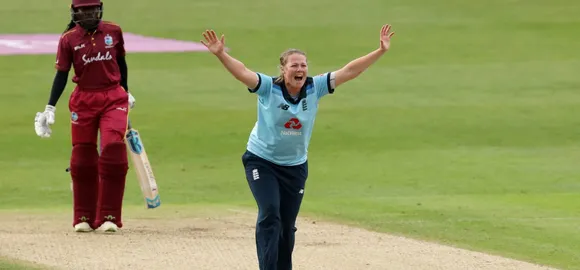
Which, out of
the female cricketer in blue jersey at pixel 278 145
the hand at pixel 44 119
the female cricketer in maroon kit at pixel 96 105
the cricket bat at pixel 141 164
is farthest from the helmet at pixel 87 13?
the female cricketer in blue jersey at pixel 278 145

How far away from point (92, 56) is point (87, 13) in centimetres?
Answer: 35

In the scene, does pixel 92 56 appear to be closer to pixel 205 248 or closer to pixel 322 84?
pixel 205 248

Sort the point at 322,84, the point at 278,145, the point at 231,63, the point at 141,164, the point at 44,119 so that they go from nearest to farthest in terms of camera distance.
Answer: the point at 231,63 < the point at 278,145 < the point at 322,84 < the point at 44,119 < the point at 141,164

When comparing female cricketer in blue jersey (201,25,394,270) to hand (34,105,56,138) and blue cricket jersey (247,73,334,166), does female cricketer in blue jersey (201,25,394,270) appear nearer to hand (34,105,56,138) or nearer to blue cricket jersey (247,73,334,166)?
blue cricket jersey (247,73,334,166)

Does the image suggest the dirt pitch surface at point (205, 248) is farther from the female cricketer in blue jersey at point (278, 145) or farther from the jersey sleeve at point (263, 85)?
the jersey sleeve at point (263, 85)

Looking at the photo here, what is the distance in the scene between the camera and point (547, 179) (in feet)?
46.2

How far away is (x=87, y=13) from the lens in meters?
10.4

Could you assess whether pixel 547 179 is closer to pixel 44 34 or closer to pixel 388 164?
pixel 388 164

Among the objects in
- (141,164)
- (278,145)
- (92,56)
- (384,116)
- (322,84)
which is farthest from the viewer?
(384,116)

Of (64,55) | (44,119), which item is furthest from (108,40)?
(44,119)

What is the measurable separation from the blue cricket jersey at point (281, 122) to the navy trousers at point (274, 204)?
0.22ft

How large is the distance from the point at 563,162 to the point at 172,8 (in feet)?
39.4

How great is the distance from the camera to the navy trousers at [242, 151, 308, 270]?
328 inches

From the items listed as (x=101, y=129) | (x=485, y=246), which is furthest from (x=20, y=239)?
(x=485, y=246)
